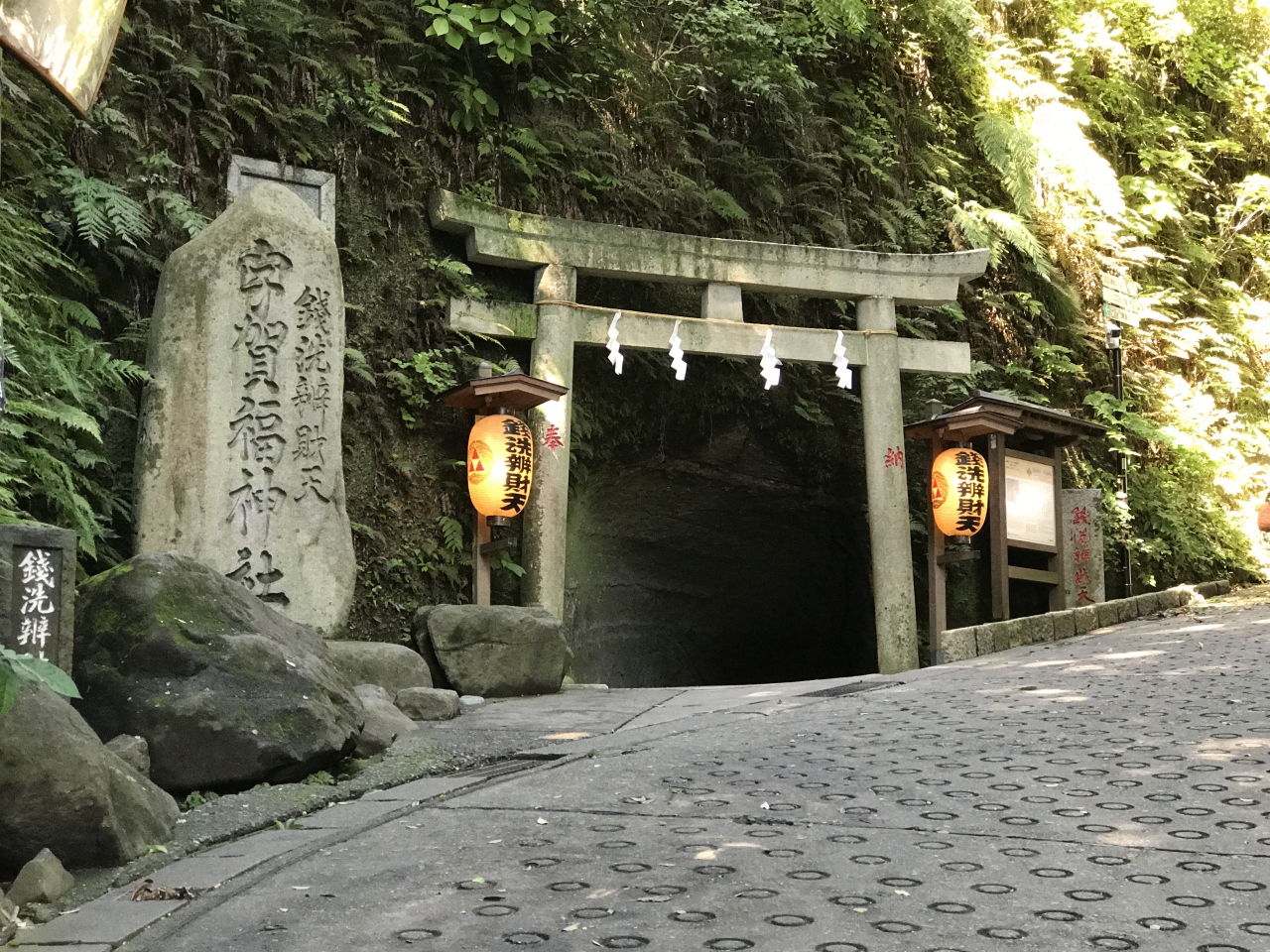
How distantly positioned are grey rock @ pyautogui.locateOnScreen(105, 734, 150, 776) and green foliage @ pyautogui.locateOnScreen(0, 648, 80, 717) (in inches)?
89.1

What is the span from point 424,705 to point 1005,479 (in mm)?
7930

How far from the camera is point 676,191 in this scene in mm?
13414

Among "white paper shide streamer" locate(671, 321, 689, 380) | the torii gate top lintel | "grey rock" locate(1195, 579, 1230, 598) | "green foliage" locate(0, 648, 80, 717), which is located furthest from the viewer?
"grey rock" locate(1195, 579, 1230, 598)

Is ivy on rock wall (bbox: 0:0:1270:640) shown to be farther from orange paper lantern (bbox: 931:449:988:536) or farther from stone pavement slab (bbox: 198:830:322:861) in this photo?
stone pavement slab (bbox: 198:830:322:861)

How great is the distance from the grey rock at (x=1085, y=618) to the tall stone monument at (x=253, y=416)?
828 centimetres

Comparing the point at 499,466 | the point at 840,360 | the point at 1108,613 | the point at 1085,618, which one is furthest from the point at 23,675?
the point at 1108,613

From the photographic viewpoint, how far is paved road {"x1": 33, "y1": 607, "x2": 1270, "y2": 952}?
3.44 metres

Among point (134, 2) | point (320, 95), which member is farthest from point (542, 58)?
point (134, 2)

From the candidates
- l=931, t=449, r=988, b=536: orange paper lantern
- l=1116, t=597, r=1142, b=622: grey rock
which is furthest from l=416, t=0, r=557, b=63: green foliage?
l=1116, t=597, r=1142, b=622: grey rock

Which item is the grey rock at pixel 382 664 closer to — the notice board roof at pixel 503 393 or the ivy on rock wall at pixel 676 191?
the ivy on rock wall at pixel 676 191

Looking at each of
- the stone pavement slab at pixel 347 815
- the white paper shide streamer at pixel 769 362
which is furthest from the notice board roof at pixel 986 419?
the stone pavement slab at pixel 347 815

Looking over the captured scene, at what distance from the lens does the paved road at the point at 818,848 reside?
344cm

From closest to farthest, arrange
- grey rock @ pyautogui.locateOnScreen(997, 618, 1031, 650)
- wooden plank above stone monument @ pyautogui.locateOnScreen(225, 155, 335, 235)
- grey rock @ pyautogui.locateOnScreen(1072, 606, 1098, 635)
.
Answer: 1. wooden plank above stone monument @ pyautogui.locateOnScreen(225, 155, 335, 235)
2. grey rock @ pyautogui.locateOnScreen(997, 618, 1031, 650)
3. grey rock @ pyautogui.locateOnScreen(1072, 606, 1098, 635)

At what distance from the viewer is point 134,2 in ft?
32.4
